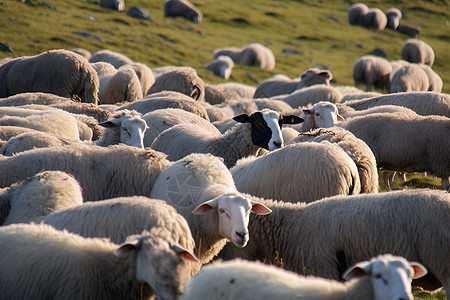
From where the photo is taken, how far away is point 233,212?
15.6ft

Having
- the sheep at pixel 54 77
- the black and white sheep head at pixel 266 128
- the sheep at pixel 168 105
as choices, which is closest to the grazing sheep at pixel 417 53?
the sheep at pixel 54 77

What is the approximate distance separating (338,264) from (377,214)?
503 millimetres

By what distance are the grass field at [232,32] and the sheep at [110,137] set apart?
17.6 metres

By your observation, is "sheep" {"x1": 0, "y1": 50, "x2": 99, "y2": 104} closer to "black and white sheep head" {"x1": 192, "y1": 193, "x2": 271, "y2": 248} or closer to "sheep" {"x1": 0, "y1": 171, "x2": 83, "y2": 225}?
"sheep" {"x1": 0, "y1": 171, "x2": 83, "y2": 225}

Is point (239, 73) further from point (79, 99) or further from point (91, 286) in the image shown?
point (91, 286)

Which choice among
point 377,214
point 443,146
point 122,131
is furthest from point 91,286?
point 443,146

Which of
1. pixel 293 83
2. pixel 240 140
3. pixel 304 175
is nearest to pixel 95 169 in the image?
pixel 304 175

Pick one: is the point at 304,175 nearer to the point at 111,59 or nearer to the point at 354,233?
the point at 354,233

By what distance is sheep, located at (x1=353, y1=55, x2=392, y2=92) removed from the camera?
26031mm

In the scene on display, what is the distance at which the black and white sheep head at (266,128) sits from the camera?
7.47 meters

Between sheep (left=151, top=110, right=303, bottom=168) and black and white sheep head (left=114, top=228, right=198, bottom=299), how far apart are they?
3899 mm

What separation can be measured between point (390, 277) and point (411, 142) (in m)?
5.79

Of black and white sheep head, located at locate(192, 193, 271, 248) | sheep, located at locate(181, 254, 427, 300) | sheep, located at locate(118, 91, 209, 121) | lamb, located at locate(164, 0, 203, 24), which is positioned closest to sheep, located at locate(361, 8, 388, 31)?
lamb, located at locate(164, 0, 203, 24)

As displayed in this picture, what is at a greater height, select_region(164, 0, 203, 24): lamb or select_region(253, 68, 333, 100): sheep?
select_region(253, 68, 333, 100): sheep
